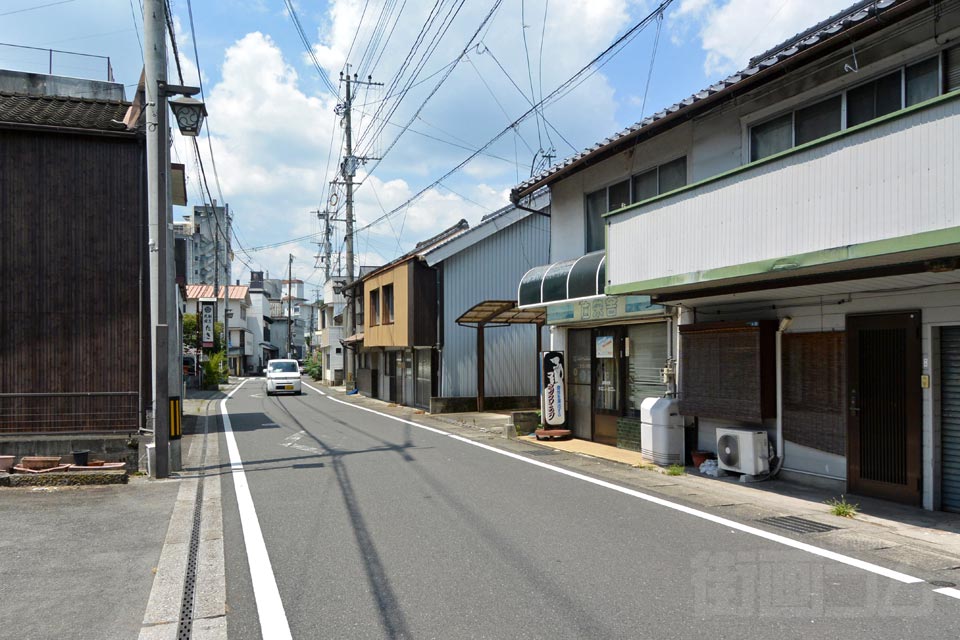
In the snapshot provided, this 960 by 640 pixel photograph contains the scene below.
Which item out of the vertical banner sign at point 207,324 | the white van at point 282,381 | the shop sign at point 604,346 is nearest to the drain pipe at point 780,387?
the shop sign at point 604,346

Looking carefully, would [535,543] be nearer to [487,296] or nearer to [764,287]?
[764,287]

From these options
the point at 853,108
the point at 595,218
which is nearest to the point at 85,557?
the point at 853,108

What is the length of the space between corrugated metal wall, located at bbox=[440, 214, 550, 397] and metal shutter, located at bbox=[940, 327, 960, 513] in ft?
51.6

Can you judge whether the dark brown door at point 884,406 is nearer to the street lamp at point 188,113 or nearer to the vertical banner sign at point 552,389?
the vertical banner sign at point 552,389

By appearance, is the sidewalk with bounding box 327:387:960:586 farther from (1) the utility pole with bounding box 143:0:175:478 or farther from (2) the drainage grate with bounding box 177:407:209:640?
(1) the utility pole with bounding box 143:0:175:478

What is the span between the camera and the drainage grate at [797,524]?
662cm

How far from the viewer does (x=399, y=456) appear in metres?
11.8

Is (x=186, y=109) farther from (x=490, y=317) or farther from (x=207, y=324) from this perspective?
(x=207, y=324)

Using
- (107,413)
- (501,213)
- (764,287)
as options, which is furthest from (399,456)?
(501,213)

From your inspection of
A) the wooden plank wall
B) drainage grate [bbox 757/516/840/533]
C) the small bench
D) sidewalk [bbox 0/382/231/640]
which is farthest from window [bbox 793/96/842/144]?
the wooden plank wall

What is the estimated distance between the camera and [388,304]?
2534 cm

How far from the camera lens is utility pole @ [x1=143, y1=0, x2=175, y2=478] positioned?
32.6ft

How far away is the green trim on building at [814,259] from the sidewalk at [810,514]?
2.75m

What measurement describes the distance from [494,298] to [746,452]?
47.3ft
